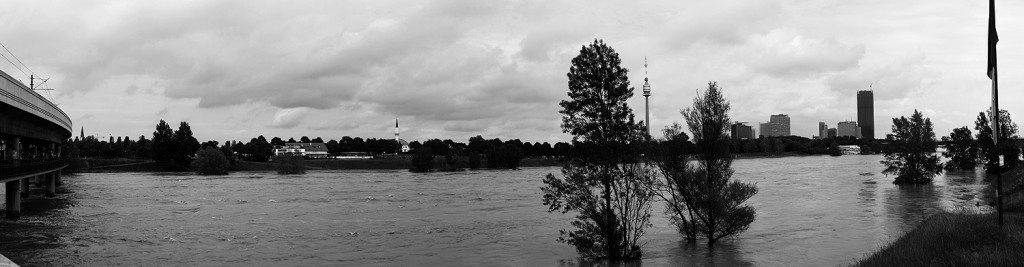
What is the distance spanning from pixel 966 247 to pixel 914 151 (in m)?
71.2

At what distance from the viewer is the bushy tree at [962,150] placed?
120m

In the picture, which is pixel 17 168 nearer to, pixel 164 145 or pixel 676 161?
pixel 676 161

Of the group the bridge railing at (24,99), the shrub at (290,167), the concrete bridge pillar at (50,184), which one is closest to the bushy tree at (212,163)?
the shrub at (290,167)

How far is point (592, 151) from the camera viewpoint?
2639 cm

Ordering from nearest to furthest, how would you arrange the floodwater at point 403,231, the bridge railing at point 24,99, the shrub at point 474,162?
the floodwater at point 403,231, the bridge railing at point 24,99, the shrub at point 474,162

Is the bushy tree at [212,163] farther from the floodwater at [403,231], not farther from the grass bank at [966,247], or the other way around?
the grass bank at [966,247]

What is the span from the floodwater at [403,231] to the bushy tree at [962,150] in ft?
186

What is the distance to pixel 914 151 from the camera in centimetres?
8044

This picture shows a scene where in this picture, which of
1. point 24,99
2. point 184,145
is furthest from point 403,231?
point 184,145

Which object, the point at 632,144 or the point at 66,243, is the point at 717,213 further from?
the point at 66,243

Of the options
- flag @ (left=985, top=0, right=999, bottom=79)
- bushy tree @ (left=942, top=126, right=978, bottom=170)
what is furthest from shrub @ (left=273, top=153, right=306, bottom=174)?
flag @ (left=985, top=0, right=999, bottom=79)

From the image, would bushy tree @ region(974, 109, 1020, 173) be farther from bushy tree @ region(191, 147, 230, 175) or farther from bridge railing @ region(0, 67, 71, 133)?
bushy tree @ region(191, 147, 230, 175)

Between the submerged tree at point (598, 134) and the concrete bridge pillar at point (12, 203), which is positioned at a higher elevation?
the submerged tree at point (598, 134)

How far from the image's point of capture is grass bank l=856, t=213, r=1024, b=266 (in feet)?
49.7
